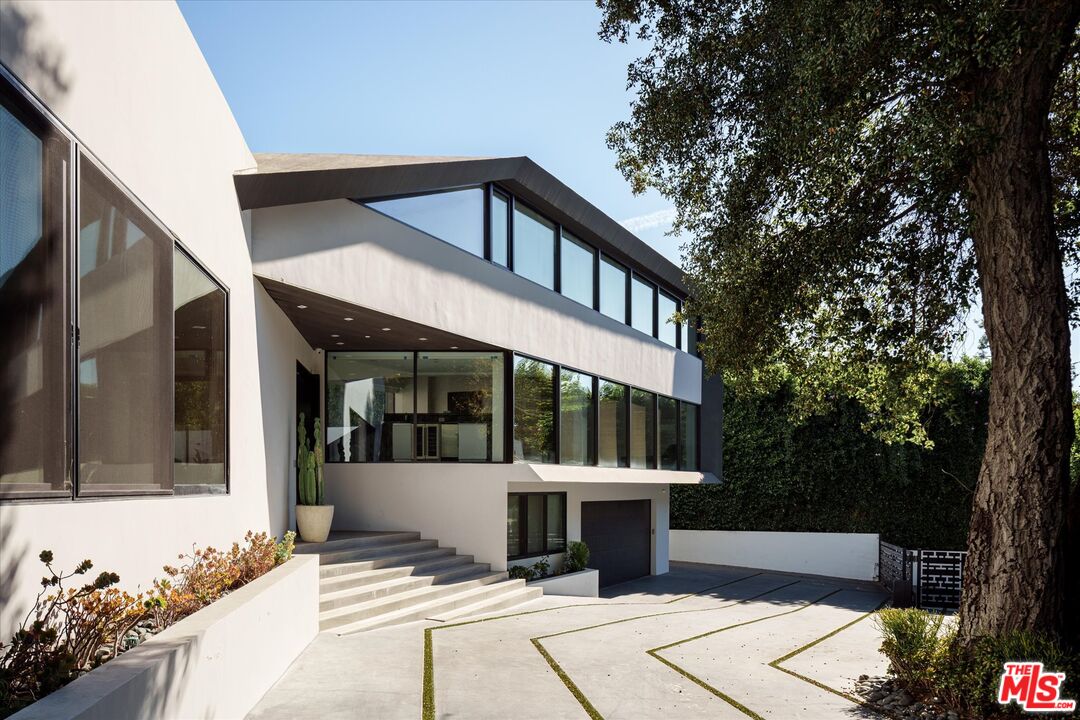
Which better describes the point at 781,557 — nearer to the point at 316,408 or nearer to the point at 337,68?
the point at 316,408

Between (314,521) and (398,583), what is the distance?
163cm

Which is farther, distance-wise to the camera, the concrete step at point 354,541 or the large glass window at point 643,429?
the large glass window at point 643,429

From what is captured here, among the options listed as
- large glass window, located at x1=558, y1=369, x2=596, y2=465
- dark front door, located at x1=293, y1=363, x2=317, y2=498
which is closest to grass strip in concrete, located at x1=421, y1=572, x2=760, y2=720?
large glass window, located at x1=558, y1=369, x2=596, y2=465

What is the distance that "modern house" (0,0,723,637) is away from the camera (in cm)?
475

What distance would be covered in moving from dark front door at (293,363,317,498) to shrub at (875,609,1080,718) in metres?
10.0

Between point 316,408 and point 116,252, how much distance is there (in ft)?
32.0

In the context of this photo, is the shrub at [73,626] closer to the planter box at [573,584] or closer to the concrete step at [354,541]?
the concrete step at [354,541]

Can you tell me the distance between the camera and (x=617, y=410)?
19641 millimetres

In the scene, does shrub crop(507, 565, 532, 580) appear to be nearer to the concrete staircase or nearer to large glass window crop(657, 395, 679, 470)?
the concrete staircase

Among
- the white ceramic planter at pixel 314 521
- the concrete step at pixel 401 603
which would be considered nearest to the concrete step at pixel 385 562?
the concrete step at pixel 401 603

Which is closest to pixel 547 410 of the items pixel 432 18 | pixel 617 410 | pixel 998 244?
pixel 617 410

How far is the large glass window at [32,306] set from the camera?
4285 mm

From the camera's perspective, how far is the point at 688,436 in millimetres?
23984

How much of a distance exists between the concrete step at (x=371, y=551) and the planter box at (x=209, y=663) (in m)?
2.86
